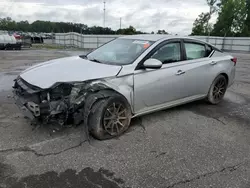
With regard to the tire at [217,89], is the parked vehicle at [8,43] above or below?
above

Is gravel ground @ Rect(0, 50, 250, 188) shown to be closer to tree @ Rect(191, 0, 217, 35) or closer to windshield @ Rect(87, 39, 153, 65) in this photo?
windshield @ Rect(87, 39, 153, 65)

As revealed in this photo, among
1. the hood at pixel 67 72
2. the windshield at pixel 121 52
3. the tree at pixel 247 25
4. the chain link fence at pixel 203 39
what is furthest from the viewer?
the tree at pixel 247 25

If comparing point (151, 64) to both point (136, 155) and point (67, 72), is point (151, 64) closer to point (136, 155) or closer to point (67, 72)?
point (67, 72)

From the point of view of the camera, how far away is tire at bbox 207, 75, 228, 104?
5170 millimetres

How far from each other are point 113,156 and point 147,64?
1.53 m

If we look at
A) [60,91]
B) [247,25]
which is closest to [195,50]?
[60,91]

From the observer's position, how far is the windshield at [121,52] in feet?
12.9

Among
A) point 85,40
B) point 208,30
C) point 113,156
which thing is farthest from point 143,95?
point 208,30

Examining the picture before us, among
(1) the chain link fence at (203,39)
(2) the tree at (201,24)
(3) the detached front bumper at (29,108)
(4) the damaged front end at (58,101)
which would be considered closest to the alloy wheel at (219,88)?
(4) the damaged front end at (58,101)

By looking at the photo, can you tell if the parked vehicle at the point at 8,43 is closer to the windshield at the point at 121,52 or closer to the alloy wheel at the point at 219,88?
the windshield at the point at 121,52

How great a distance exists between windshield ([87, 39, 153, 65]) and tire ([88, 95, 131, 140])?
72cm

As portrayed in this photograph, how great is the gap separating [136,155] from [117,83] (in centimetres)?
111

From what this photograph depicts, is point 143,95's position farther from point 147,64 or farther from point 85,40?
point 85,40

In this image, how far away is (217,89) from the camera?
17.4 ft
